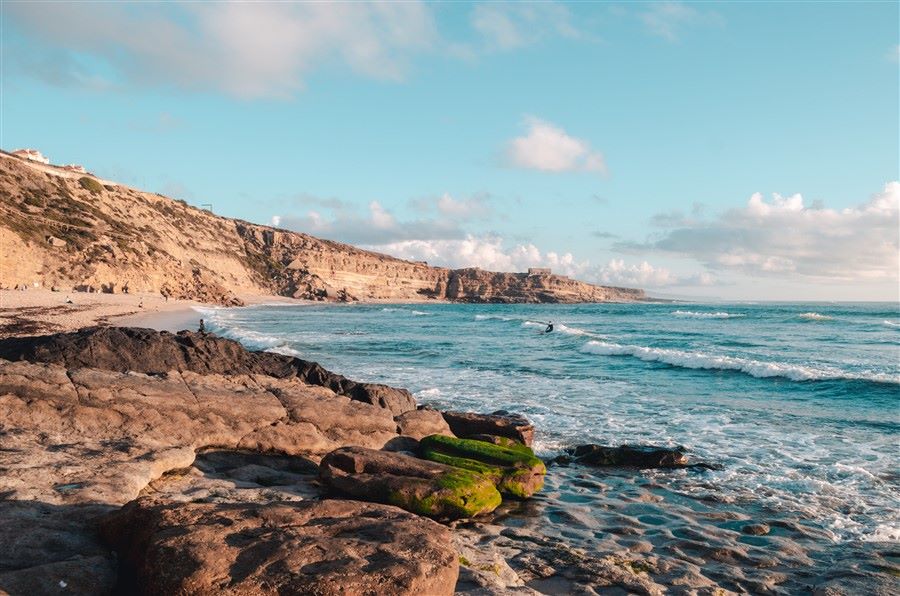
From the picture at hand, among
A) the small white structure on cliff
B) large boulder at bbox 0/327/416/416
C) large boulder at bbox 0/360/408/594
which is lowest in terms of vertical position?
large boulder at bbox 0/360/408/594

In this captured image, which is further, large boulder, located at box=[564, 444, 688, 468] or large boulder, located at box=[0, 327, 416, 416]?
large boulder, located at box=[564, 444, 688, 468]

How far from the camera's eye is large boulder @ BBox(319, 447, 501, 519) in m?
7.70

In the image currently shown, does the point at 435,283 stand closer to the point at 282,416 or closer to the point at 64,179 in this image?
the point at 64,179

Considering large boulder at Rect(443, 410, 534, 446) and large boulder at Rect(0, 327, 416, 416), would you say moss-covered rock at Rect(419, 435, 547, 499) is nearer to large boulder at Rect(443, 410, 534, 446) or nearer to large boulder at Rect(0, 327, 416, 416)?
large boulder at Rect(443, 410, 534, 446)

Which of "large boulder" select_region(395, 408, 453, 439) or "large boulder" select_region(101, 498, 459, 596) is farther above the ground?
"large boulder" select_region(101, 498, 459, 596)

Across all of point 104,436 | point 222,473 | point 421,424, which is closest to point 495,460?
point 421,424

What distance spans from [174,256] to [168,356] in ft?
240

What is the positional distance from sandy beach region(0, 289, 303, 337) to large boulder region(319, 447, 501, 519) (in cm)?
2024

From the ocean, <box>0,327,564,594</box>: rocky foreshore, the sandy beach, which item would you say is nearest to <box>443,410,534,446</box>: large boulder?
<box>0,327,564,594</box>: rocky foreshore

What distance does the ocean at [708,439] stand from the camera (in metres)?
7.52

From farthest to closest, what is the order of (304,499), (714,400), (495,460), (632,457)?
Result: 1. (714,400)
2. (632,457)
3. (495,460)
4. (304,499)

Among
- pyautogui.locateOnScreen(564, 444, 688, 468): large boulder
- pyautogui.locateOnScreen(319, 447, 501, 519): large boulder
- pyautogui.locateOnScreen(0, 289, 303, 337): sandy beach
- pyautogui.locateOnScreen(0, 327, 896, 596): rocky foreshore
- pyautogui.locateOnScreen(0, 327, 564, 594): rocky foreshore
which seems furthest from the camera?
pyautogui.locateOnScreen(0, 289, 303, 337): sandy beach

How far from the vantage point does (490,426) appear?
12242mm

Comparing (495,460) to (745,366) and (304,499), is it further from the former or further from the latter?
(745,366)
